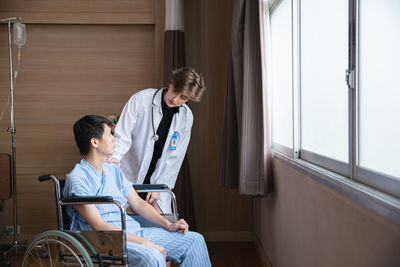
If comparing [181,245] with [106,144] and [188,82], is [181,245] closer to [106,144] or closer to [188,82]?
[106,144]

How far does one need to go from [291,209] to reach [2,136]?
2783 millimetres

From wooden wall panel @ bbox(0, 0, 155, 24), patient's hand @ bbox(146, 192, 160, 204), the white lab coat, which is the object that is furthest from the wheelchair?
wooden wall panel @ bbox(0, 0, 155, 24)

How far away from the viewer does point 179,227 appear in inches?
79.3

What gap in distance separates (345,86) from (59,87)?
2922mm

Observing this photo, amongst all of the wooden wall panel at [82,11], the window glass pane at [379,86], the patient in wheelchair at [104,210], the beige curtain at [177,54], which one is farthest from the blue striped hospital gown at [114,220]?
the wooden wall panel at [82,11]

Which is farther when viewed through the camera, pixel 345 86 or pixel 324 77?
pixel 324 77

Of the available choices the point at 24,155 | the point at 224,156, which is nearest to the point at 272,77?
the point at 224,156

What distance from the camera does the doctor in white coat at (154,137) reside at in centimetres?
264

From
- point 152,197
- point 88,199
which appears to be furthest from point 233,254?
point 88,199

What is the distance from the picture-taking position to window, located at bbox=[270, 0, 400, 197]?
1.26 metres

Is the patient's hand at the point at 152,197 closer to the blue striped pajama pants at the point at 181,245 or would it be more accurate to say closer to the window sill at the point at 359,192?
the blue striped pajama pants at the point at 181,245

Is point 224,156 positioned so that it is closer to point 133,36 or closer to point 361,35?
point 133,36

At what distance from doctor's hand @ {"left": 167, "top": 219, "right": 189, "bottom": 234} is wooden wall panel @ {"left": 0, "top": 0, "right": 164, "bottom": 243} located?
2.12 metres

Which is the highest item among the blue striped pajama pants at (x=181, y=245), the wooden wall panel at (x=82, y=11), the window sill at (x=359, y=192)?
the wooden wall panel at (x=82, y=11)
